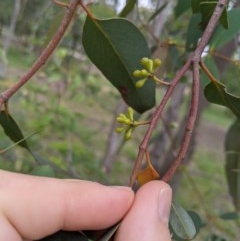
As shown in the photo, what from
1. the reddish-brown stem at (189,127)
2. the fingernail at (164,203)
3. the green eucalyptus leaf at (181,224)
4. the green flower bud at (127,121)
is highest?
the reddish-brown stem at (189,127)

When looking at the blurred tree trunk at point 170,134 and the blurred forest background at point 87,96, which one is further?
the blurred tree trunk at point 170,134

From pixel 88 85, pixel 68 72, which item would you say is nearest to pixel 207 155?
pixel 88 85

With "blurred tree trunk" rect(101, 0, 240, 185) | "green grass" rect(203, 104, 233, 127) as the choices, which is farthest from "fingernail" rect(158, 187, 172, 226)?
"green grass" rect(203, 104, 233, 127)

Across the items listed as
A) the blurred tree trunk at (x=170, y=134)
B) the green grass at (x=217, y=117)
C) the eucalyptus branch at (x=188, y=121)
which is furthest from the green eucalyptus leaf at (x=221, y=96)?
the green grass at (x=217, y=117)

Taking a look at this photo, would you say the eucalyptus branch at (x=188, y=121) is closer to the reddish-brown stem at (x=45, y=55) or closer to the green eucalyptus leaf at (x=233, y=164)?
the reddish-brown stem at (x=45, y=55)

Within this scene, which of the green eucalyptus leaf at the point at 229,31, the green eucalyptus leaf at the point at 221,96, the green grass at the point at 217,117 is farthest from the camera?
the green grass at the point at 217,117

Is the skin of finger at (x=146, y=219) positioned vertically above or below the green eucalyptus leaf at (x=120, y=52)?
below

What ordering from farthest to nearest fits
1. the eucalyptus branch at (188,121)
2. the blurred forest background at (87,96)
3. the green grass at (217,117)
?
1. the green grass at (217,117)
2. the blurred forest background at (87,96)
3. the eucalyptus branch at (188,121)

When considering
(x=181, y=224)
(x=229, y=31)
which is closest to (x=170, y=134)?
(x=229, y=31)
